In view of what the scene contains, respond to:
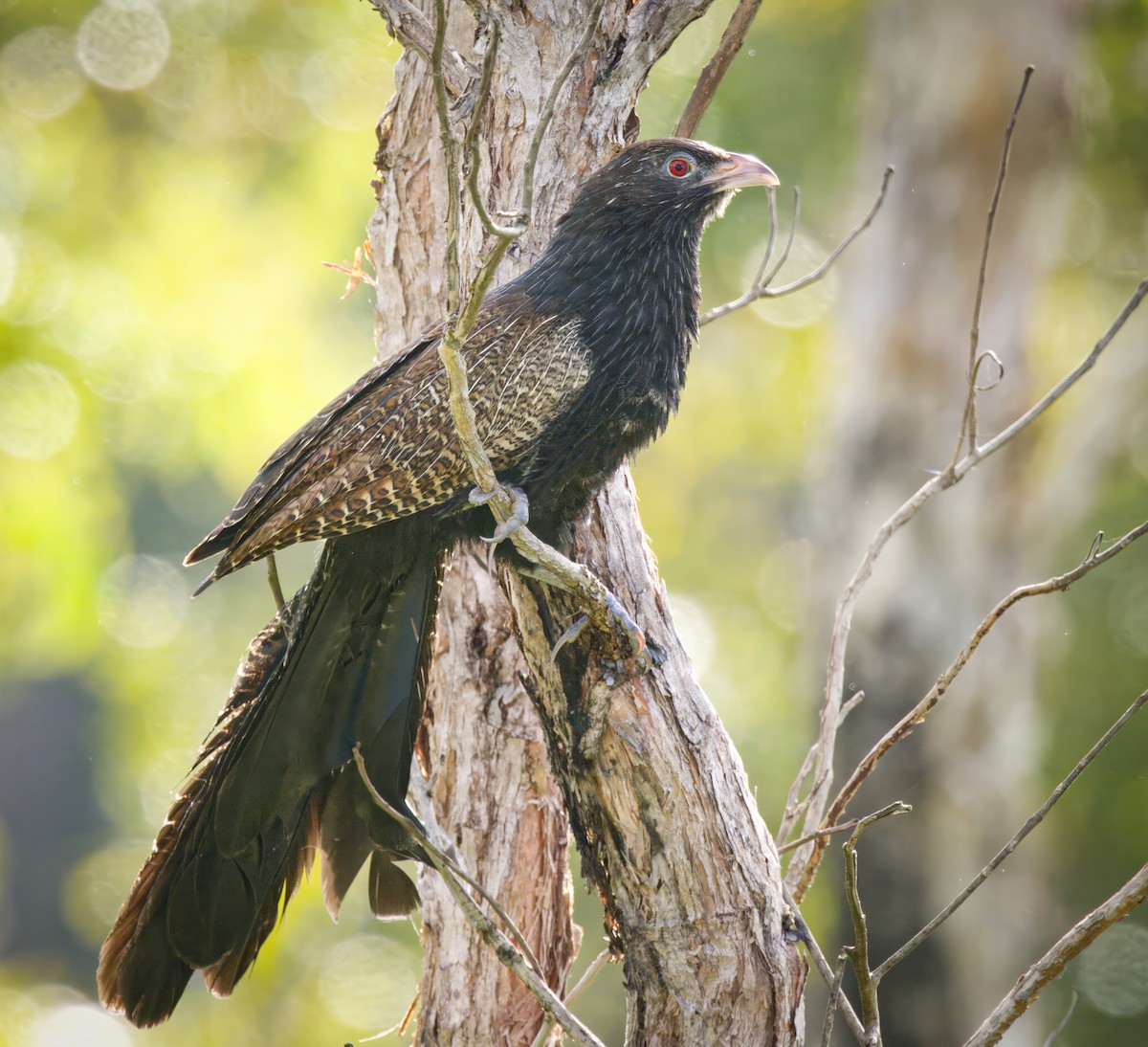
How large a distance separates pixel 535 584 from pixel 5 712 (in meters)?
9.75

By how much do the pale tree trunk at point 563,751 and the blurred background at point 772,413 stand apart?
9.34 ft

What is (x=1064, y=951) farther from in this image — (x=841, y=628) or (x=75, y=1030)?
(x=75, y=1030)

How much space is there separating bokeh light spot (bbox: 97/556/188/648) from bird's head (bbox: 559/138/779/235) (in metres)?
5.18

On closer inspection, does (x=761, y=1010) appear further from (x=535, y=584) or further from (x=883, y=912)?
(x=883, y=912)

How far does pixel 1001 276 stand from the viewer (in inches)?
227

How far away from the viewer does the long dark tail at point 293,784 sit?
7.81 feet

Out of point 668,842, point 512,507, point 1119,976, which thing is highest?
point 512,507

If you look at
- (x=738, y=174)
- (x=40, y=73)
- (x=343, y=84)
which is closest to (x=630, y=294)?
(x=738, y=174)

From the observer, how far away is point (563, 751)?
2480 mm

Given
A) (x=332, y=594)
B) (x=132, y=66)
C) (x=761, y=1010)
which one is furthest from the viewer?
(x=132, y=66)

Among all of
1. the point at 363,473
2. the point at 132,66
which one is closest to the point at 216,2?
the point at 132,66

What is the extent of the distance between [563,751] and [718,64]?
1891 millimetres

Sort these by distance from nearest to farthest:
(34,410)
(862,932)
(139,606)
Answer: (862,932) < (34,410) < (139,606)

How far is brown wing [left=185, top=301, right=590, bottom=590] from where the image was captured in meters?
2.36
